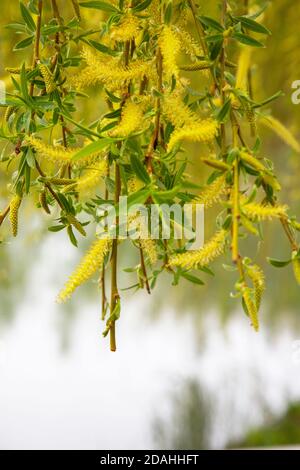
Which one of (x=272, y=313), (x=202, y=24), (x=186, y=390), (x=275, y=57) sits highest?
(x=275, y=57)

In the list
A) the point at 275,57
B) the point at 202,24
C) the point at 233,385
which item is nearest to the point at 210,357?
the point at 233,385

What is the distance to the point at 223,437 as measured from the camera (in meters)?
2.58

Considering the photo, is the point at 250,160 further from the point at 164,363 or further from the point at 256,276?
the point at 164,363

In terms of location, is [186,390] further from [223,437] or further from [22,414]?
[22,414]

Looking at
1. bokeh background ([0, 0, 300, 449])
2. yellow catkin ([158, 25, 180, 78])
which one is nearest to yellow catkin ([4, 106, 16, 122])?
yellow catkin ([158, 25, 180, 78])

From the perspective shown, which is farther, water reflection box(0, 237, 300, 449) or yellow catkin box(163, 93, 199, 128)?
water reflection box(0, 237, 300, 449)

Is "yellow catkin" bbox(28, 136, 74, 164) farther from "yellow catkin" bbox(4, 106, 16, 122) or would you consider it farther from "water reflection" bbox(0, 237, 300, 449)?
"water reflection" bbox(0, 237, 300, 449)

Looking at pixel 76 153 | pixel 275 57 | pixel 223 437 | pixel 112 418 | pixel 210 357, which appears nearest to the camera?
pixel 76 153

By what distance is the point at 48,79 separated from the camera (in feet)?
1.26

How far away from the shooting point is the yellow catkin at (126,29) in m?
0.36

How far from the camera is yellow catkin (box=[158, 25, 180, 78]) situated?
330 mm

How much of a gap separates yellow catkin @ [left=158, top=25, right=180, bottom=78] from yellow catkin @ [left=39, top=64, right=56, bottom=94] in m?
0.07

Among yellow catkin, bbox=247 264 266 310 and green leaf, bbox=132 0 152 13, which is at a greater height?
green leaf, bbox=132 0 152 13

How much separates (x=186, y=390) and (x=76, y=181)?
2381 mm
